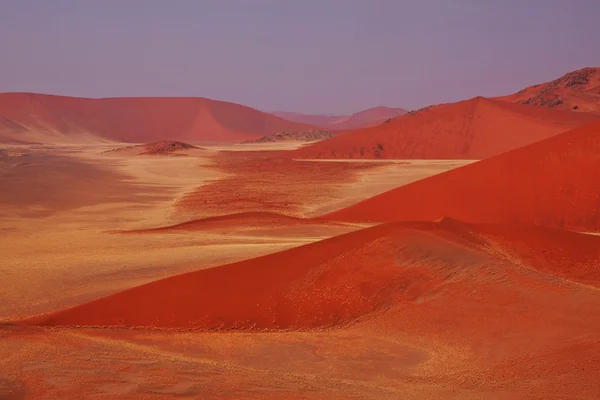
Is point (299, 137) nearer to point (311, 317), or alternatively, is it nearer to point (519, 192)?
point (519, 192)

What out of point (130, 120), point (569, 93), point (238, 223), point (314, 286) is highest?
point (130, 120)

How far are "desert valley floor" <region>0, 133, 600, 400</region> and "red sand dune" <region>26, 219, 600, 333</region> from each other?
3cm

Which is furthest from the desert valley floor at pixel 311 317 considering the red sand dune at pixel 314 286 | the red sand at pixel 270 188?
the red sand at pixel 270 188

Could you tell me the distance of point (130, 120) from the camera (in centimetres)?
14512

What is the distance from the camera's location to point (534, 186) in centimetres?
1812

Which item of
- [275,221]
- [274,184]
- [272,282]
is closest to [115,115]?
[274,184]

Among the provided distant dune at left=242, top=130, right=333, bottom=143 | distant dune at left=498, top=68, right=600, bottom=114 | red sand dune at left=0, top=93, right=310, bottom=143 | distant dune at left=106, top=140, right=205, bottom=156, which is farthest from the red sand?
red sand dune at left=0, top=93, right=310, bottom=143

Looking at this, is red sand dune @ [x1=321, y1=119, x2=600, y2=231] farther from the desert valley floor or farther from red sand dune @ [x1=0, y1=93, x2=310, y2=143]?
red sand dune @ [x1=0, y1=93, x2=310, y2=143]

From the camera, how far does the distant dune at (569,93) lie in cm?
6284

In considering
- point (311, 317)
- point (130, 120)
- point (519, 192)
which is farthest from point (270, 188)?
point (130, 120)

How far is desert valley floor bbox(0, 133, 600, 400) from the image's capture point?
19.0ft

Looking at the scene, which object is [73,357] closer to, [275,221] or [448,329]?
[448,329]

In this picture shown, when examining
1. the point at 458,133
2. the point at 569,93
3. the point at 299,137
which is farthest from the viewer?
the point at 299,137

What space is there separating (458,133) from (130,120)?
106m
